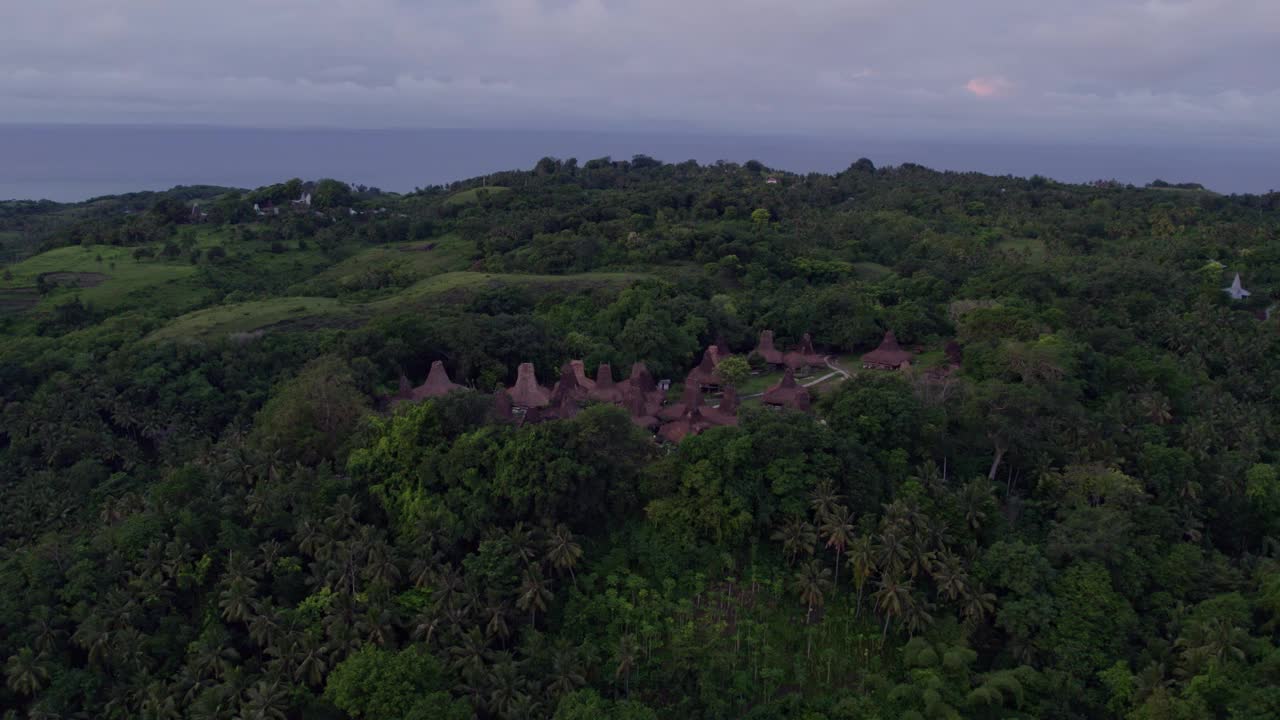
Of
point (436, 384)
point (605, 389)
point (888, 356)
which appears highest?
point (888, 356)

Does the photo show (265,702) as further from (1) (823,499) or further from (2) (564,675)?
(1) (823,499)

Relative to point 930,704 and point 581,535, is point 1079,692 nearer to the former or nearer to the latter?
point 930,704

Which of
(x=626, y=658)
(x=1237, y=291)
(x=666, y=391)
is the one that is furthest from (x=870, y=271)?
(x=626, y=658)

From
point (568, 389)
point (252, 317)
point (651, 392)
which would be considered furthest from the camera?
point (252, 317)

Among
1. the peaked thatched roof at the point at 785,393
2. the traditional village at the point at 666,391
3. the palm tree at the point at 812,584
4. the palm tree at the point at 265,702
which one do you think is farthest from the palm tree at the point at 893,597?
the palm tree at the point at 265,702

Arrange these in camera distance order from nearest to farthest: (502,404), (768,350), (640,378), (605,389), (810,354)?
(502,404) < (605,389) < (640,378) < (810,354) < (768,350)

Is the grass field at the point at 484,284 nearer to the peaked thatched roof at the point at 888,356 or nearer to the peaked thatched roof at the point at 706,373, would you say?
the peaked thatched roof at the point at 706,373

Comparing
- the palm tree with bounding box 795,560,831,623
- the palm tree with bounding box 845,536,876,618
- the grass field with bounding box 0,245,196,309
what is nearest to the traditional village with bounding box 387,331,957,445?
the palm tree with bounding box 795,560,831,623

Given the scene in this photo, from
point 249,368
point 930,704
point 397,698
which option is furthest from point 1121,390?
point 249,368
